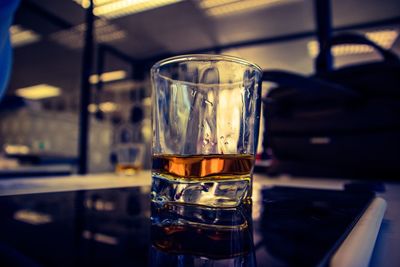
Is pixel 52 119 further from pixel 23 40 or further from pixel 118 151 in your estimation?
pixel 118 151

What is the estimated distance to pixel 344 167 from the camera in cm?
65

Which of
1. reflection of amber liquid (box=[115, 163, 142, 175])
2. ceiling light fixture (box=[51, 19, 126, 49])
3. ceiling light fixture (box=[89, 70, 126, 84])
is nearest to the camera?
reflection of amber liquid (box=[115, 163, 142, 175])

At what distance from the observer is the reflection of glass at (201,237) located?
109 mm

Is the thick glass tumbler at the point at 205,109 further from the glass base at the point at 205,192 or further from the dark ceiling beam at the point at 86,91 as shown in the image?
the dark ceiling beam at the point at 86,91

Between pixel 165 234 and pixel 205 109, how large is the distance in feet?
0.48

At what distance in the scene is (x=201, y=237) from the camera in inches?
5.4

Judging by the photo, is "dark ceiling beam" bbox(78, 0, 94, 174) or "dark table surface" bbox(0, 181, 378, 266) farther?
"dark ceiling beam" bbox(78, 0, 94, 174)

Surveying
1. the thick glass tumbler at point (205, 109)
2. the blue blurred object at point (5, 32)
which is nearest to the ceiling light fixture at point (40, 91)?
the blue blurred object at point (5, 32)

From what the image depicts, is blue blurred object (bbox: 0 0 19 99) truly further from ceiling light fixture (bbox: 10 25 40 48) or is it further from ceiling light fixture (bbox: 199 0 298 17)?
ceiling light fixture (bbox: 10 25 40 48)

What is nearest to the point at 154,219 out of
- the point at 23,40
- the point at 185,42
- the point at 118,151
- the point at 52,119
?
the point at 118,151

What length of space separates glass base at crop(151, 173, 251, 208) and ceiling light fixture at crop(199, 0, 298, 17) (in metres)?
2.04

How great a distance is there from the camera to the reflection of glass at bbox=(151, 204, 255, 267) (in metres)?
0.11

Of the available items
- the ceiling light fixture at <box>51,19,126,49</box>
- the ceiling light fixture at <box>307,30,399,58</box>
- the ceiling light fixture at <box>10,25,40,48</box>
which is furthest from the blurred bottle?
the ceiling light fixture at <box>10,25,40,48</box>

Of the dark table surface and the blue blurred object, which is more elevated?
the blue blurred object
